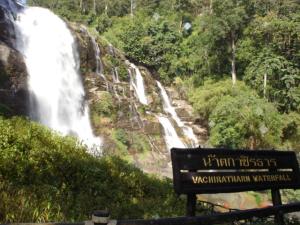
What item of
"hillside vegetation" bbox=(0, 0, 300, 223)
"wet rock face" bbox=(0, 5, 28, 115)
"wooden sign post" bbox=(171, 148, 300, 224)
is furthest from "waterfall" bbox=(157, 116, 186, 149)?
"wooden sign post" bbox=(171, 148, 300, 224)

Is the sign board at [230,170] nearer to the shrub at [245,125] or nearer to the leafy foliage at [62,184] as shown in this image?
A: the leafy foliage at [62,184]

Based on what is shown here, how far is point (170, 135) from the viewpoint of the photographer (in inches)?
1222

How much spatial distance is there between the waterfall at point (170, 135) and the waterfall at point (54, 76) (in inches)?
212

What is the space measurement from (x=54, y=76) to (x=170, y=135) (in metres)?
9.43

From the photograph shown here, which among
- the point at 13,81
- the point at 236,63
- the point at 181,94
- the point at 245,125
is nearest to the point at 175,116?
the point at 181,94

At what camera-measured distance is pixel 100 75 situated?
3244 centimetres

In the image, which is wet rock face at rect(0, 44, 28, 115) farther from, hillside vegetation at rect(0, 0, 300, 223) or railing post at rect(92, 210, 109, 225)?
railing post at rect(92, 210, 109, 225)

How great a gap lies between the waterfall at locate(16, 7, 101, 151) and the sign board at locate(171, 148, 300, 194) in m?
19.3

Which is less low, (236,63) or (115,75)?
(236,63)

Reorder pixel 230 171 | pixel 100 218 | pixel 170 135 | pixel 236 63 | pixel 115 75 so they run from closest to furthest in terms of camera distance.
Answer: pixel 100 218 → pixel 230 171 → pixel 170 135 → pixel 115 75 → pixel 236 63

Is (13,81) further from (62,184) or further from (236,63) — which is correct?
(236,63)

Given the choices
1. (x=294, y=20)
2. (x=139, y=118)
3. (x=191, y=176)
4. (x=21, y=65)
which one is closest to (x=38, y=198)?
(x=191, y=176)

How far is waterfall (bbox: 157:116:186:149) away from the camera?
30448 mm

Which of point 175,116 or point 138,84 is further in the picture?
point 138,84
